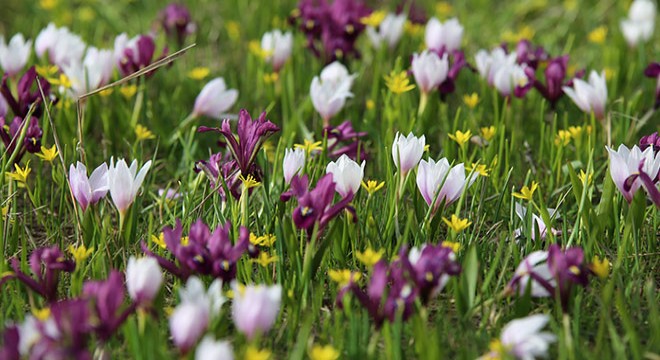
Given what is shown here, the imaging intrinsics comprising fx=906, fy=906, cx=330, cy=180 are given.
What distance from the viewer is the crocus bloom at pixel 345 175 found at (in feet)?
8.11

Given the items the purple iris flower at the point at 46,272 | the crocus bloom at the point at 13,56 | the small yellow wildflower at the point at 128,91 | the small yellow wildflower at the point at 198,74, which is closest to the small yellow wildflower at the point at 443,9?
the small yellow wildflower at the point at 198,74

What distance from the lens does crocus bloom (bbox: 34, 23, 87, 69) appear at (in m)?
3.76

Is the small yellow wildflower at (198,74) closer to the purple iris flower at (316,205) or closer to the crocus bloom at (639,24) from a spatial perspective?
the purple iris flower at (316,205)

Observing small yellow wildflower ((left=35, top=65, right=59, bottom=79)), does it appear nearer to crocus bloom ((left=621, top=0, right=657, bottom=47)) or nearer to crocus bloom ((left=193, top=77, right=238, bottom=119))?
crocus bloom ((left=193, top=77, right=238, bottom=119))

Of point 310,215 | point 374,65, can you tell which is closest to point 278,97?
point 374,65

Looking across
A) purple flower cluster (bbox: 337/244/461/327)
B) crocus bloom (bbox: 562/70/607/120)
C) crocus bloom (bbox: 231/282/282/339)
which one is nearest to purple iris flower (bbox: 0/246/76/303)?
crocus bloom (bbox: 231/282/282/339)

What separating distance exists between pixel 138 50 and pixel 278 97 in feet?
2.24

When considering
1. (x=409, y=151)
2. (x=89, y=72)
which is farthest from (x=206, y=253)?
(x=89, y=72)

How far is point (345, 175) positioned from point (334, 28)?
1.76m

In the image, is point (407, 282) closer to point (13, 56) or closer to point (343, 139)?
point (343, 139)

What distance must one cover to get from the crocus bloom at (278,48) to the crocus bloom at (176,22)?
61 cm

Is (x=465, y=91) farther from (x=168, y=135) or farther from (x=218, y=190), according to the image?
(x=218, y=190)

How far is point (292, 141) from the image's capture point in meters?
3.56

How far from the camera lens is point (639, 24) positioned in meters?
4.46
